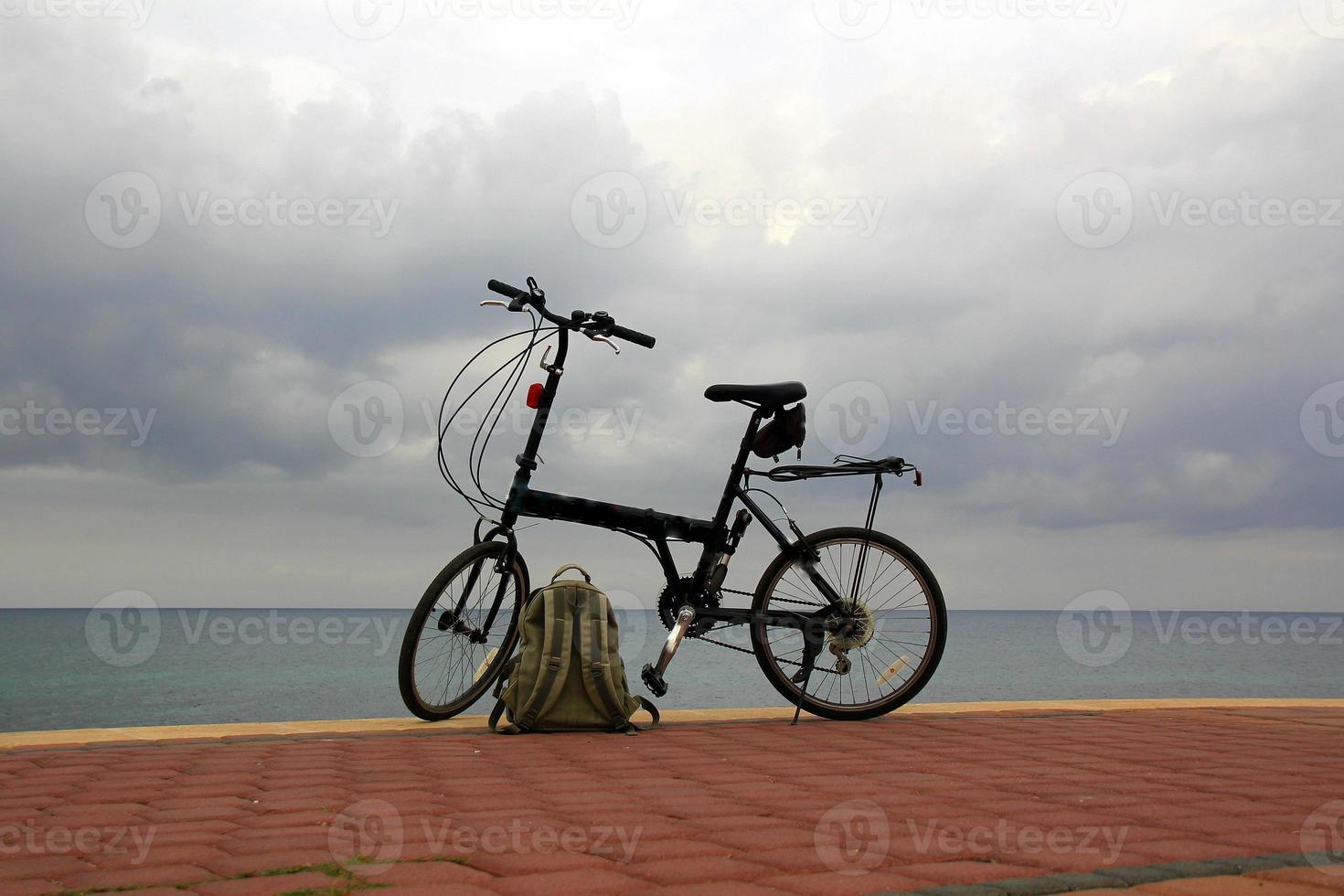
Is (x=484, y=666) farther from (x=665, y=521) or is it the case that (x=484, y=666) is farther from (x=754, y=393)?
(x=754, y=393)

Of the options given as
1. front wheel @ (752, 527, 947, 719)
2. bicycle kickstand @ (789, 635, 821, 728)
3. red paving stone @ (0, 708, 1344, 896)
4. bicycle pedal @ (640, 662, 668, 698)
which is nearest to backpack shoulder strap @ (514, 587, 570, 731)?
red paving stone @ (0, 708, 1344, 896)

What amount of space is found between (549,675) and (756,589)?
3.70 feet

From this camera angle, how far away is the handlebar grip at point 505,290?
4789 mm

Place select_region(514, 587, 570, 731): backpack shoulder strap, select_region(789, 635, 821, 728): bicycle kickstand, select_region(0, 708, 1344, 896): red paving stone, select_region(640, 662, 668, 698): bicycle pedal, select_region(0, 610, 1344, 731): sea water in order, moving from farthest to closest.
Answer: select_region(0, 610, 1344, 731): sea water → select_region(789, 635, 821, 728): bicycle kickstand → select_region(640, 662, 668, 698): bicycle pedal → select_region(514, 587, 570, 731): backpack shoulder strap → select_region(0, 708, 1344, 896): red paving stone

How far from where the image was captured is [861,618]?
195 inches

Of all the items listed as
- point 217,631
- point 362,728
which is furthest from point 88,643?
point 362,728

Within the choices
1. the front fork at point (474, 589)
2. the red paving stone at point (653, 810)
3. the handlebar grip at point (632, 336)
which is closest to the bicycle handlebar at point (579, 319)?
the handlebar grip at point (632, 336)

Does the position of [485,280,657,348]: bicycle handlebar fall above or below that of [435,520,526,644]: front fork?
above

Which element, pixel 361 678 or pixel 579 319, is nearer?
pixel 579 319

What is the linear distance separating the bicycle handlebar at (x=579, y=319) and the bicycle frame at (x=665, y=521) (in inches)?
3.0

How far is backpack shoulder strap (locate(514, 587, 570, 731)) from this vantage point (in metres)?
4.27

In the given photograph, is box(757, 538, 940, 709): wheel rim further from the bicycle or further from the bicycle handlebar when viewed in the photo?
the bicycle handlebar

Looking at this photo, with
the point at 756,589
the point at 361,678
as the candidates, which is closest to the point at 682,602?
the point at 756,589

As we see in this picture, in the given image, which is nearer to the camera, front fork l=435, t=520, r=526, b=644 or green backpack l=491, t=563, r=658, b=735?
green backpack l=491, t=563, r=658, b=735
